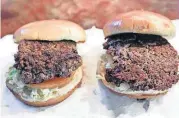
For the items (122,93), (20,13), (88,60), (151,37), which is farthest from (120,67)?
(20,13)

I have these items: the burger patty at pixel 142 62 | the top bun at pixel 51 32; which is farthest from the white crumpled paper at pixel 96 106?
the top bun at pixel 51 32

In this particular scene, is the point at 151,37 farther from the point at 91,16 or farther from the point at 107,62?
the point at 91,16

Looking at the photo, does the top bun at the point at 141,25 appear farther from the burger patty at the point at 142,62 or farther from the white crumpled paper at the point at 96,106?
the white crumpled paper at the point at 96,106

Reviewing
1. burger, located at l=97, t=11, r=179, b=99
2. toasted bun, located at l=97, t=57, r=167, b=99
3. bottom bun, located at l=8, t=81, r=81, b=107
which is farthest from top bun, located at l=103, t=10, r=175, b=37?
bottom bun, located at l=8, t=81, r=81, b=107

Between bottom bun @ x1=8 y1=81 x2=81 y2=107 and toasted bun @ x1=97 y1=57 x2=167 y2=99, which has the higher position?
toasted bun @ x1=97 y1=57 x2=167 y2=99

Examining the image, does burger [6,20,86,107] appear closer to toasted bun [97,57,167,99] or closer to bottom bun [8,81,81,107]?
bottom bun [8,81,81,107]

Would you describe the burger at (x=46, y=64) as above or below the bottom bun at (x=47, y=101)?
above
